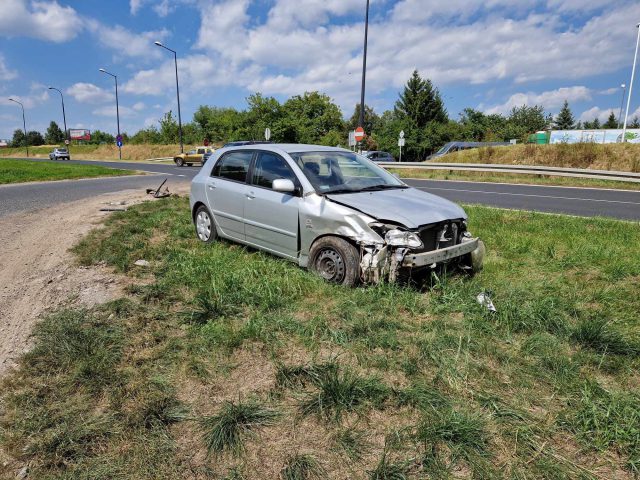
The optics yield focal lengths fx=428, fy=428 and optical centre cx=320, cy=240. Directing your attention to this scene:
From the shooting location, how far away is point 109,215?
892 cm

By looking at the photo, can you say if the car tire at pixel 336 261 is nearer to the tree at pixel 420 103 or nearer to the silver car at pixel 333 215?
the silver car at pixel 333 215

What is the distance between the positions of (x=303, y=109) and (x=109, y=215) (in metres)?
55.5

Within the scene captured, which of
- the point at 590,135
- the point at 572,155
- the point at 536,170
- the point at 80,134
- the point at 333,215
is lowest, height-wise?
the point at 333,215

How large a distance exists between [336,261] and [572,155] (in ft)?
86.6

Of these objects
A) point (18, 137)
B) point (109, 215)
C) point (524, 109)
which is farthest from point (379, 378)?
point (18, 137)

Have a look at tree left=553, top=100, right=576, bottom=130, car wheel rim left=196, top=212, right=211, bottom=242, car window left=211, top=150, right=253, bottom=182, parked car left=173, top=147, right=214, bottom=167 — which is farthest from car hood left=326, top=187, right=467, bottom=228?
tree left=553, top=100, right=576, bottom=130

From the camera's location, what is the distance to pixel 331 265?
4578mm

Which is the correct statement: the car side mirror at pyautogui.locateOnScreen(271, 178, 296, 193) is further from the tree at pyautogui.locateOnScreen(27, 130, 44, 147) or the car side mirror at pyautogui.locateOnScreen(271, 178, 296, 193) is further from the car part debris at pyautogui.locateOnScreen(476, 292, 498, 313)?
the tree at pyautogui.locateOnScreen(27, 130, 44, 147)

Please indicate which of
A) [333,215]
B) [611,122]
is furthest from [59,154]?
[611,122]

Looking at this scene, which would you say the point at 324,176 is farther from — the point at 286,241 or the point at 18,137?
the point at 18,137

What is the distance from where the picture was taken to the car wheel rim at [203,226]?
6562 millimetres

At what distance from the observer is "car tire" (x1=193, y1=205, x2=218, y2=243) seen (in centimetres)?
644

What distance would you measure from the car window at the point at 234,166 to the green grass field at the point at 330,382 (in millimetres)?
1689

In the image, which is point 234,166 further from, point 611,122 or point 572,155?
point 611,122
